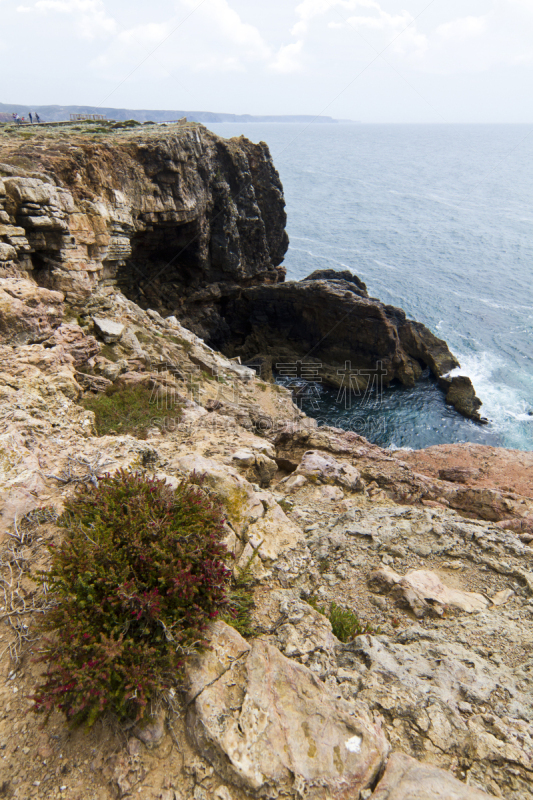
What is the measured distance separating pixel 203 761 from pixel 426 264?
75201 millimetres

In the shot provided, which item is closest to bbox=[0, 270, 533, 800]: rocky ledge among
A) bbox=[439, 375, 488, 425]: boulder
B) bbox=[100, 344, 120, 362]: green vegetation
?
bbox=[100, 344, 120, 362]: green vegetation

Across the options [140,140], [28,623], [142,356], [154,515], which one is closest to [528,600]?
[154,515]

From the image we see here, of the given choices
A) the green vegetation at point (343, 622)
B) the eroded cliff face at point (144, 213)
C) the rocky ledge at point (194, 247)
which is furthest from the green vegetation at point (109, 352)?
the green vegetation at point (343, 622)

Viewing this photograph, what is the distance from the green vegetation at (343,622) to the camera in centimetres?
718

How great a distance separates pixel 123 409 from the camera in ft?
47.2

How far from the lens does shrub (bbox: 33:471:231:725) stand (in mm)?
4789

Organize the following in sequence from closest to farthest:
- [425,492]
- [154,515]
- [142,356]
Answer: [154,515] → [425,492] → [142,356]

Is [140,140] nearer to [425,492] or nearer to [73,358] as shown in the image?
[73,358]

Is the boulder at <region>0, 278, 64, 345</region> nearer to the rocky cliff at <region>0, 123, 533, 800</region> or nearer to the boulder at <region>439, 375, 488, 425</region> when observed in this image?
the rocky cliff at <region>0, 123, 533, 800</region>

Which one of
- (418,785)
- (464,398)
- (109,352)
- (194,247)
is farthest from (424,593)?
(194,247)

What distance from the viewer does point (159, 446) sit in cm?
1185

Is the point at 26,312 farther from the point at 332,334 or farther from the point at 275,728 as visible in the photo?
the point at 332,334

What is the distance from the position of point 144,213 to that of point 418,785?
108ft

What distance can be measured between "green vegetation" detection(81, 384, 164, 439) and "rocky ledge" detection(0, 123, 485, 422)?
24.2 ft
